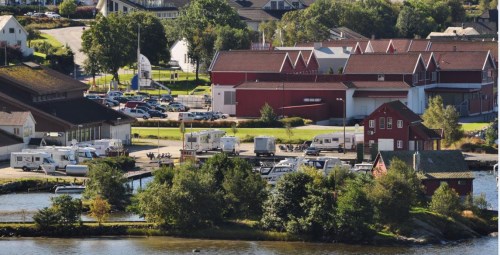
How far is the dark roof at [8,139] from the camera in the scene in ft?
191

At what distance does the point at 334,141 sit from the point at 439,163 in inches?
489

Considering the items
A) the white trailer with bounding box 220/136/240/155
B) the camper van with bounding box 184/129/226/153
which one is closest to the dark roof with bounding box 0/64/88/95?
the camper van with bounding box 184/129/226/153

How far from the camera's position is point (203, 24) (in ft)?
316

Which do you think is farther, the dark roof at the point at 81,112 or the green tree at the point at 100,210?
the dark roof at the point at 81,112

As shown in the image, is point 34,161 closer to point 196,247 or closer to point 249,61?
point 196,247

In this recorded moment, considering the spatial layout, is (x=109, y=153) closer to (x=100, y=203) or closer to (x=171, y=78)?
(x=100, y=203)

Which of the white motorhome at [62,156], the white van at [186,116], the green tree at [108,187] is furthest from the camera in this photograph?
the white van at [186,116]

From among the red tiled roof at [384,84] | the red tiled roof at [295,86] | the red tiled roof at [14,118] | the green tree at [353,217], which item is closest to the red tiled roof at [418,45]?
the red tiled roof at [384,84]

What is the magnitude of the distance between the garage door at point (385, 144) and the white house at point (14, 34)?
112ft

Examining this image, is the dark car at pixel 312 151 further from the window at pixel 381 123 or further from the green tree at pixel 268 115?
the green tree at pixel 268 115

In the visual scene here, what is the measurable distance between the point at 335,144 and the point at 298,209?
1751cm

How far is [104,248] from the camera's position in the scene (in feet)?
137

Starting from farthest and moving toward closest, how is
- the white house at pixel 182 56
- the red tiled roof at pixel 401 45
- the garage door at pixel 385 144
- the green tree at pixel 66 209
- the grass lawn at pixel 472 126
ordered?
the white house at pixel 182 56, the red tiled roof at pixel 401 45, the grass lawn at pixel 472 126, the garage door at pixel 385 144, the green tree at pixel 66 209

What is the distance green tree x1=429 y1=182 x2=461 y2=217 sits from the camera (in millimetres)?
44531
